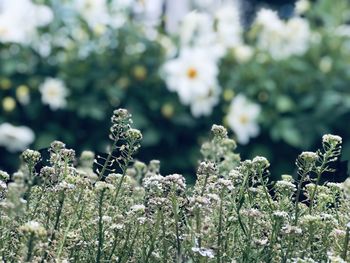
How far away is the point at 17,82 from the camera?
3.85m

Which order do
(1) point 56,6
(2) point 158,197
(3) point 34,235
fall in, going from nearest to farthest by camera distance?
(3) point 34,235 < (2) point 158,197 < (1) point 56,6

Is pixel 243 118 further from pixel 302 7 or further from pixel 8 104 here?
pixel 8 104

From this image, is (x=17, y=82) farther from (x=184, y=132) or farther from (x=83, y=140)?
(x=184, y=132)

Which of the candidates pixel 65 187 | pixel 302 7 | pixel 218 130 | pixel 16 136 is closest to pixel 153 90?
pixel 16 136

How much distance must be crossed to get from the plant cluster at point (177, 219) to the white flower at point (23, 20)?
2.67 meters

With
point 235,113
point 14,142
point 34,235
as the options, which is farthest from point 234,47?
Result: point 34,235

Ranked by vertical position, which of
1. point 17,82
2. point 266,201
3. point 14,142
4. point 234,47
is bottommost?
point 266,201

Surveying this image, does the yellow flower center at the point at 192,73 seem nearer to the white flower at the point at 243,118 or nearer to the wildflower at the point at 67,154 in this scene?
the white flower at the point at 243,118

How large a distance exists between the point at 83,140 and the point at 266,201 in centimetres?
232

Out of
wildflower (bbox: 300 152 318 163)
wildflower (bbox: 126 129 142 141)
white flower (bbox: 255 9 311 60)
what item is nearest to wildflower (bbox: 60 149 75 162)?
wildflower (bbox: 126 129 142 141)

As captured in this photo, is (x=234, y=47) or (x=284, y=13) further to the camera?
(x=284, y=13)

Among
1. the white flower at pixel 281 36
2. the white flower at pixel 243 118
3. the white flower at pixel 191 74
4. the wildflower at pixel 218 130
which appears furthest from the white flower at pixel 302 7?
the wildflower at pixel 218 130

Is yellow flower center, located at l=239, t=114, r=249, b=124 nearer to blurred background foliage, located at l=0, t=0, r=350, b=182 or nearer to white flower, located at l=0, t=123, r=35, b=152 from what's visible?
blurred background foliage, located at l=0, t=0, r=350, b=182

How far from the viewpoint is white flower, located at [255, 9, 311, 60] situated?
396cm
